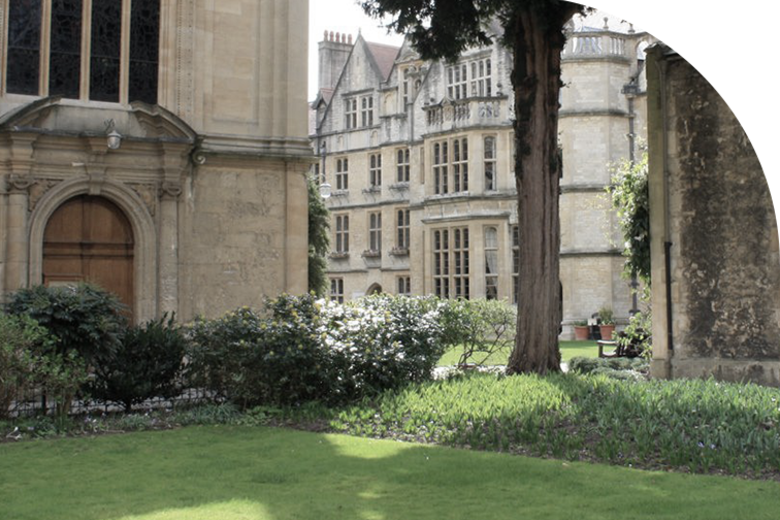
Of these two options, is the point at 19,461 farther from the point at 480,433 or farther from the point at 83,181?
the point at 83,181

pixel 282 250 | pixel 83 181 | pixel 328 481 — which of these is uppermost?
pixel 83 181

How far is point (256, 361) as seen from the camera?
13.2 metres

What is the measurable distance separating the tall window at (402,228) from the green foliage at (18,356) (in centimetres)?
3431

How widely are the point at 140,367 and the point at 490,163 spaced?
90.7 ft

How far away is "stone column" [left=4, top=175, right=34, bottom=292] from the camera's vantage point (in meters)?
15.9

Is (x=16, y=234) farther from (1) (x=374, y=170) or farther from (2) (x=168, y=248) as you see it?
(1) (x=374, y=170)

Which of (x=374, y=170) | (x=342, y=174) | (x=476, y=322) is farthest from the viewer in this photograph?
(x=342, y=174)

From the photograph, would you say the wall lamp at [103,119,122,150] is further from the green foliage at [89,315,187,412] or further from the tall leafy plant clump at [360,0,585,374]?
the tall leafy plant clump at [360,0,585,374]

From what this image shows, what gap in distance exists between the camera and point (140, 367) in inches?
530

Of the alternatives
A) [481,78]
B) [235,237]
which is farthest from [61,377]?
[481,78]

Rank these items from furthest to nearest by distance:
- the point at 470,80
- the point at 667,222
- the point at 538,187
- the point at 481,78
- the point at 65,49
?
the point at 470,80 < the point at 481,78 < the point at 65,49 < the point at 667,222 < the point at 538,187

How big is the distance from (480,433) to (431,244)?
30.2 meters

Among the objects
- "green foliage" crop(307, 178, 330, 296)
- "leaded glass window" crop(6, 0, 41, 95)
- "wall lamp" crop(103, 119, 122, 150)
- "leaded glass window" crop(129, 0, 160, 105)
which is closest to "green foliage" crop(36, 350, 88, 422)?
"wall lamp" crop(103, 119, 122, 150)

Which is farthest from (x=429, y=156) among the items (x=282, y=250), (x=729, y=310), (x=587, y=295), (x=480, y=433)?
(x=480, y=433)
